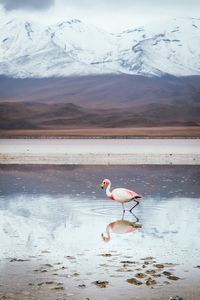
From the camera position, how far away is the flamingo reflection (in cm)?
1399

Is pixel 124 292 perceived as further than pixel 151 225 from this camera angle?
No

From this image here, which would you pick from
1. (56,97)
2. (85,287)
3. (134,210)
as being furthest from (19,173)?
(56,97)

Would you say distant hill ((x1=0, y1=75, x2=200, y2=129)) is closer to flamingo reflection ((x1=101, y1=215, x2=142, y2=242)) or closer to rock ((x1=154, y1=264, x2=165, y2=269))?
flamingo reflection ((x1=101, y1=215, x2=142, y2=242))

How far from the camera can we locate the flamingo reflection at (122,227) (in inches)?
551

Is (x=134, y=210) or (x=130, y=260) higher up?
(x=130, y=260)

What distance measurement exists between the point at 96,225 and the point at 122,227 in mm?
578

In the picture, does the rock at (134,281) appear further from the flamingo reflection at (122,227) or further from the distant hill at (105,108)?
the distant hill at (105,108)

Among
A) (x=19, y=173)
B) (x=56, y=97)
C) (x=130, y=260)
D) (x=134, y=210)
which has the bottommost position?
(x=56, y=97)

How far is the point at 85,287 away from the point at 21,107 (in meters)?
144

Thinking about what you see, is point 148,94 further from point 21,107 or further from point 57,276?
point 57,276

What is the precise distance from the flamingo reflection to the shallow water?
2 centimetres

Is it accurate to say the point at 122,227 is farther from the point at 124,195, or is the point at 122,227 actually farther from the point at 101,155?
the point at 101,155

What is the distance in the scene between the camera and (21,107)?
500ft

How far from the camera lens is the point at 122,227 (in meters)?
14.5
